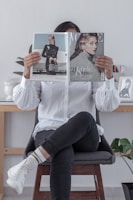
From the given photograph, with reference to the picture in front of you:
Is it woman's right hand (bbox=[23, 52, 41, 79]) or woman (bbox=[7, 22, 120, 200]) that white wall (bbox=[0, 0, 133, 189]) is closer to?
woman (bbox=[7, 22, 120, 200])

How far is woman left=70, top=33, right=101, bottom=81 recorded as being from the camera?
5.08 ft

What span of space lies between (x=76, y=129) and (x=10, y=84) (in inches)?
29.1

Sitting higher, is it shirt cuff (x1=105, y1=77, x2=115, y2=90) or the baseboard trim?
shirt cuff (x1=105, y1=77, x2=115, y2=90)

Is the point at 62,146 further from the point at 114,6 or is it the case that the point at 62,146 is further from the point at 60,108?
the point at 114,6

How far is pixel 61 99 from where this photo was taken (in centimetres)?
171

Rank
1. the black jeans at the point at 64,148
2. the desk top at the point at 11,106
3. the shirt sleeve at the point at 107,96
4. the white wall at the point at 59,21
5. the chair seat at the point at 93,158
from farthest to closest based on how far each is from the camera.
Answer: the white wall at the point at 59,21
the desk top at the point at 11,106
the shirt sleeve at the point at 107,96
the chair seat at the point at 93,158
the black jeans at the point at 64,148

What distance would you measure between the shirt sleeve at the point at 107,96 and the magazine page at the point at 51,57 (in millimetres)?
207

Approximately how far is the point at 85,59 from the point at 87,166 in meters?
0.49

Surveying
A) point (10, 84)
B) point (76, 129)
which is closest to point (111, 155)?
point (76, 129)

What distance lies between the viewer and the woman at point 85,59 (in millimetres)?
1547

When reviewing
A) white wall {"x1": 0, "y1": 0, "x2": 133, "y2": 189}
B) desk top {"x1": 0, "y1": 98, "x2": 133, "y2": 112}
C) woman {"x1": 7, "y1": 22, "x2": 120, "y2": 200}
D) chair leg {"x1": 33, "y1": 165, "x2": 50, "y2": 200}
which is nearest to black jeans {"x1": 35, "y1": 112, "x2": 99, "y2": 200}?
woman {"x1": 7, "y1": 22, "x2": 120, "y2": 200}

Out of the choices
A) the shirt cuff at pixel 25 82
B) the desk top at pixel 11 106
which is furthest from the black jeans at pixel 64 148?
the desk top at pixel 11 106

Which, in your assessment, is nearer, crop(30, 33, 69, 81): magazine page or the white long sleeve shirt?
crop(30, 33, 69, 81): magazine page

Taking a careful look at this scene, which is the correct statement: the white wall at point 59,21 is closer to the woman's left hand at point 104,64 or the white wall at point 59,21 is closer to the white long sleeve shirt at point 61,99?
the white long sleeve shirt at point 61,99
